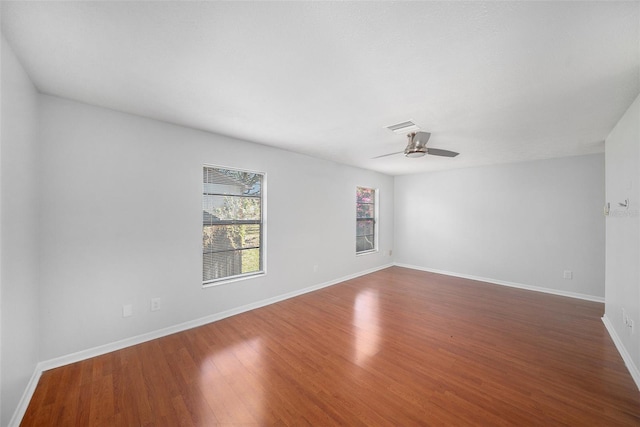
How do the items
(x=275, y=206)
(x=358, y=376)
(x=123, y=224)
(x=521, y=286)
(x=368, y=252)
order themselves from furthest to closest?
(x=368, y=252) < (x=521, y=286) < (x=275, y=206) < (x=123, y=224) < (x=358, y=376)

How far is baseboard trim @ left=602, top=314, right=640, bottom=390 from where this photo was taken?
1.97 metres

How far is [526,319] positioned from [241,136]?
4.66m

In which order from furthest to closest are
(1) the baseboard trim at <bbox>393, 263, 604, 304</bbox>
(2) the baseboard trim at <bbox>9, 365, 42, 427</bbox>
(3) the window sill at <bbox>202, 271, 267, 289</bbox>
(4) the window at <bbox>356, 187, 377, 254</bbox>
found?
(4) the window at <bbox>356, 187, 377, 254</bbox> → (1) the baseboard trim at <bbox>393, 263, 604, 304</bbox> → (3) the window sill at <bbox>202, 271, 267, 289</bbox> → (2) the baseboard trim at <bbox>9, 365, 42, 427</bbox>

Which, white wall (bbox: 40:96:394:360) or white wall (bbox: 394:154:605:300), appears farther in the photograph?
white wall (bbox: 394:154:605:300)

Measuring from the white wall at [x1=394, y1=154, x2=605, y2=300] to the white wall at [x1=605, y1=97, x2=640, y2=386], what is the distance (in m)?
1.28

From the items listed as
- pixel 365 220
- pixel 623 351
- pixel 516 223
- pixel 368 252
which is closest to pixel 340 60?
pixel 623 351

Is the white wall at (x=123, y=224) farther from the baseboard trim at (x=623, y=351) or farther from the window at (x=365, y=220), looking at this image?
the baseboard trim at (x=623, y=351)

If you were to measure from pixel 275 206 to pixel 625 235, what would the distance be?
4.04 meters

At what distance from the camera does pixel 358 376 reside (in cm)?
203

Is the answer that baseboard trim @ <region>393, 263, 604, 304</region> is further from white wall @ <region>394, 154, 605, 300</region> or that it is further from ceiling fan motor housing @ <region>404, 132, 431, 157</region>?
ceiling fan motor housing @ <region>404, 132, 431, 157</region>

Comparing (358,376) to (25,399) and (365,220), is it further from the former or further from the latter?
(365,220)

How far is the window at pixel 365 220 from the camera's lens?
221 inches

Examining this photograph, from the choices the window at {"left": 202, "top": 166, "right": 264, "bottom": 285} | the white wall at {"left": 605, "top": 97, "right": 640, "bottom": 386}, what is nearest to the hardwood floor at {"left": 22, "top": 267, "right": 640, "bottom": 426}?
the white wall at {"left": 605, "top": 97, "right": 640, "bottom": 386}

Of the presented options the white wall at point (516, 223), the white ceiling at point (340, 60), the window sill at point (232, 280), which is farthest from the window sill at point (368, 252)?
the white ceiling at point (340, 60)
